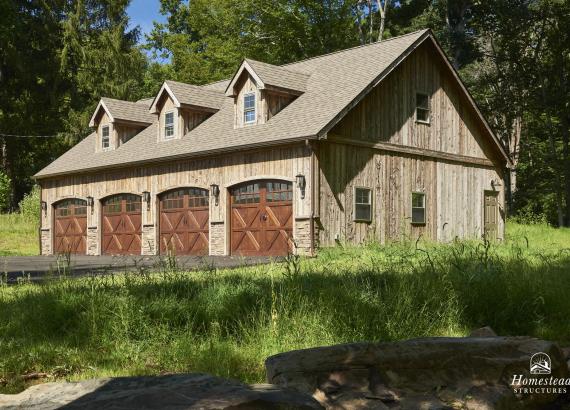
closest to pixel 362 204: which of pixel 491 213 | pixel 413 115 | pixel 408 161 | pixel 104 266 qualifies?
pixel 408 161

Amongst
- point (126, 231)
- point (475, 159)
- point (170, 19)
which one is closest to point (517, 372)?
point (475, 159)

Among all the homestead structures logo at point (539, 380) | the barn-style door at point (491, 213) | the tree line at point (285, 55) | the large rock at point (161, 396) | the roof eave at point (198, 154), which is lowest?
the homestead structures logo at point (539, 380)

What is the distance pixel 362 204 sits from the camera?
20.5m

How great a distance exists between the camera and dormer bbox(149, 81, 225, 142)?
25.0m

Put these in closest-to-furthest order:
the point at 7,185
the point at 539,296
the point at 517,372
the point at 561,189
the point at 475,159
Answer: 1. the point at 517,372
2. the point at 539,296
3. the point at 475,159
4. the point at 561,189
5. the point at 7,185

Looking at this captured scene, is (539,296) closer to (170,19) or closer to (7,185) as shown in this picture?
(7,185)

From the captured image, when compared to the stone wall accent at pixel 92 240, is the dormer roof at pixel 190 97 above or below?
above

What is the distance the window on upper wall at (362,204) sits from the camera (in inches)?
800

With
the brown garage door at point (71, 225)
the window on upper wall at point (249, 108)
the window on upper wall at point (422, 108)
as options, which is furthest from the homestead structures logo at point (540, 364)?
the brown garage door at point (71, 225)

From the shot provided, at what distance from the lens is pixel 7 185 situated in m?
39.5

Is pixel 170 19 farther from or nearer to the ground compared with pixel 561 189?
farther from the ground

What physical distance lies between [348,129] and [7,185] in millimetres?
26580

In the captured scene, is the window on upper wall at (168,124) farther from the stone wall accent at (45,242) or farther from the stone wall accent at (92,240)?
the stone wall accent at (45,242)

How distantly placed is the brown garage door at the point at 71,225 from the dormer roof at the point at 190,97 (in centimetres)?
587
